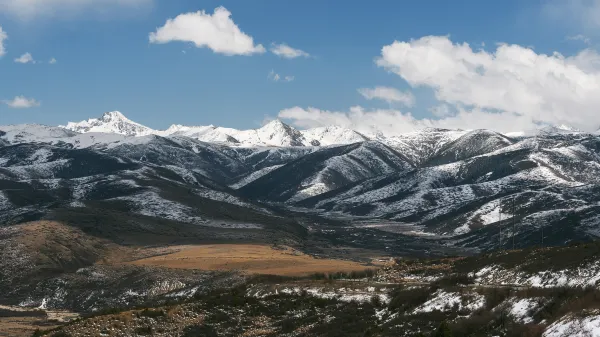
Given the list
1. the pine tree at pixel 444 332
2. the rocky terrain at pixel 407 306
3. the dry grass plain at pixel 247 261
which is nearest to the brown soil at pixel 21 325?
the rocky terrain at pixel 407 306

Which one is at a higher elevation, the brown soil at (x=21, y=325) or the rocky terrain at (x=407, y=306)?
the rocky terrain at (x=407, y=306)

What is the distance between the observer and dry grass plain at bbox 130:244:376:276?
392ft

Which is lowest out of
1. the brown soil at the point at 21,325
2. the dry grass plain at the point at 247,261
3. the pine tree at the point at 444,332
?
the brown soil at the point at 21,325

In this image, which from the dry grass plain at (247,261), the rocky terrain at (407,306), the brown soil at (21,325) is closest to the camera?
the rocky terrain at (407,306)

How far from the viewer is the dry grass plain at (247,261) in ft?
392

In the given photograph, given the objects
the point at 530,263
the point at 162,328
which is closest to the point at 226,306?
the point at 162,328

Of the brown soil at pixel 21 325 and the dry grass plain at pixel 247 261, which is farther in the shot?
the dry grass plain at pixel 247 261

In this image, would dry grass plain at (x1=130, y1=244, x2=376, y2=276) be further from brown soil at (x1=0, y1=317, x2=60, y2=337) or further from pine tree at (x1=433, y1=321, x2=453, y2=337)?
pine tree at (x1=433, y1=321, x2=453, y2=337)

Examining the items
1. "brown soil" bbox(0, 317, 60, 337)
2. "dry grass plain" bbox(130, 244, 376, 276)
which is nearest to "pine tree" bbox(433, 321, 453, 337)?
"brown soil" bbox(0, 317, 60, 337)

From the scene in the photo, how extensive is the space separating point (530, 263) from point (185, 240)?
146848 mm

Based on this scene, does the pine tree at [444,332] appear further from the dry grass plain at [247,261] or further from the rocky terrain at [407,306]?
the dry grass plain at [247,261]

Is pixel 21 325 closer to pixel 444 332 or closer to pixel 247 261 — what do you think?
pixel 247 261

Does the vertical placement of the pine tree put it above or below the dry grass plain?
below

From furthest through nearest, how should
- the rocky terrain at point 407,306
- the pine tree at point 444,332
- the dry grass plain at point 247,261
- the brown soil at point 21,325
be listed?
the dry grass plain at point 247,261 → the brown soil at point 21,325 → the rocky terrain at point 407,306 → the pine tree at point 444,332
